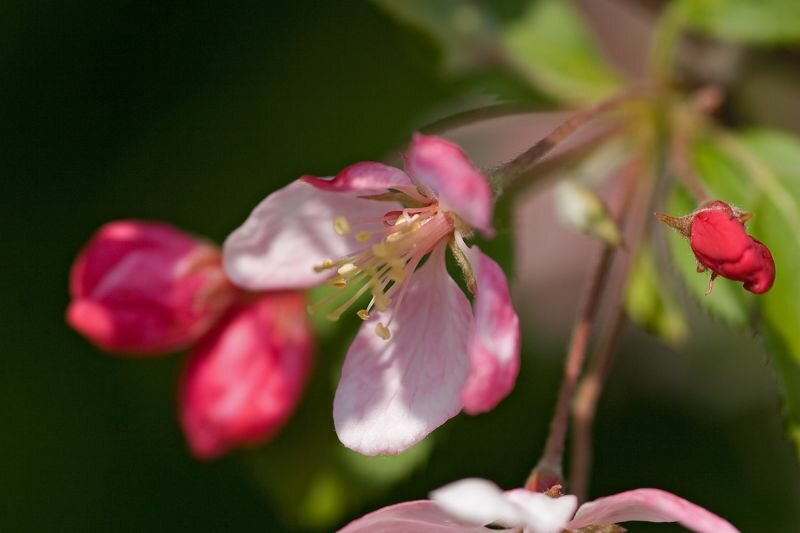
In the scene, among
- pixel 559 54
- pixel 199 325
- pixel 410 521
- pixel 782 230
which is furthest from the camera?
pixel 559 54

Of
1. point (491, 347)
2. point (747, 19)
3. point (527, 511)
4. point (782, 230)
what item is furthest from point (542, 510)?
point (747, 19)

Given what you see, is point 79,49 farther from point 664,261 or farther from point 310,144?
point 664,261

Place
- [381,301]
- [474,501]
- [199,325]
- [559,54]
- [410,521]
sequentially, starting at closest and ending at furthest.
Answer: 1. [474,501]
2. [410,521]
3. [381,301]
4. [199,325]
5. [559,54]

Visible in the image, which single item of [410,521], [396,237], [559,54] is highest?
[559,54]

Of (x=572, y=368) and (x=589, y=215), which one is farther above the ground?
(x=589, y=215)

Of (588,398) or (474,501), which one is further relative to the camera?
(588,398)

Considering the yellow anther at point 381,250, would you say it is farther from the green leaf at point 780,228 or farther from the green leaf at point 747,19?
the green leaf at point 747,19

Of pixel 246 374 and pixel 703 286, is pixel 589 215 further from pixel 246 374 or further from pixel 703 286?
pixel 246 374

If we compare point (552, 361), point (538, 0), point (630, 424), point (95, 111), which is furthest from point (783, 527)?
point (95, 111)
